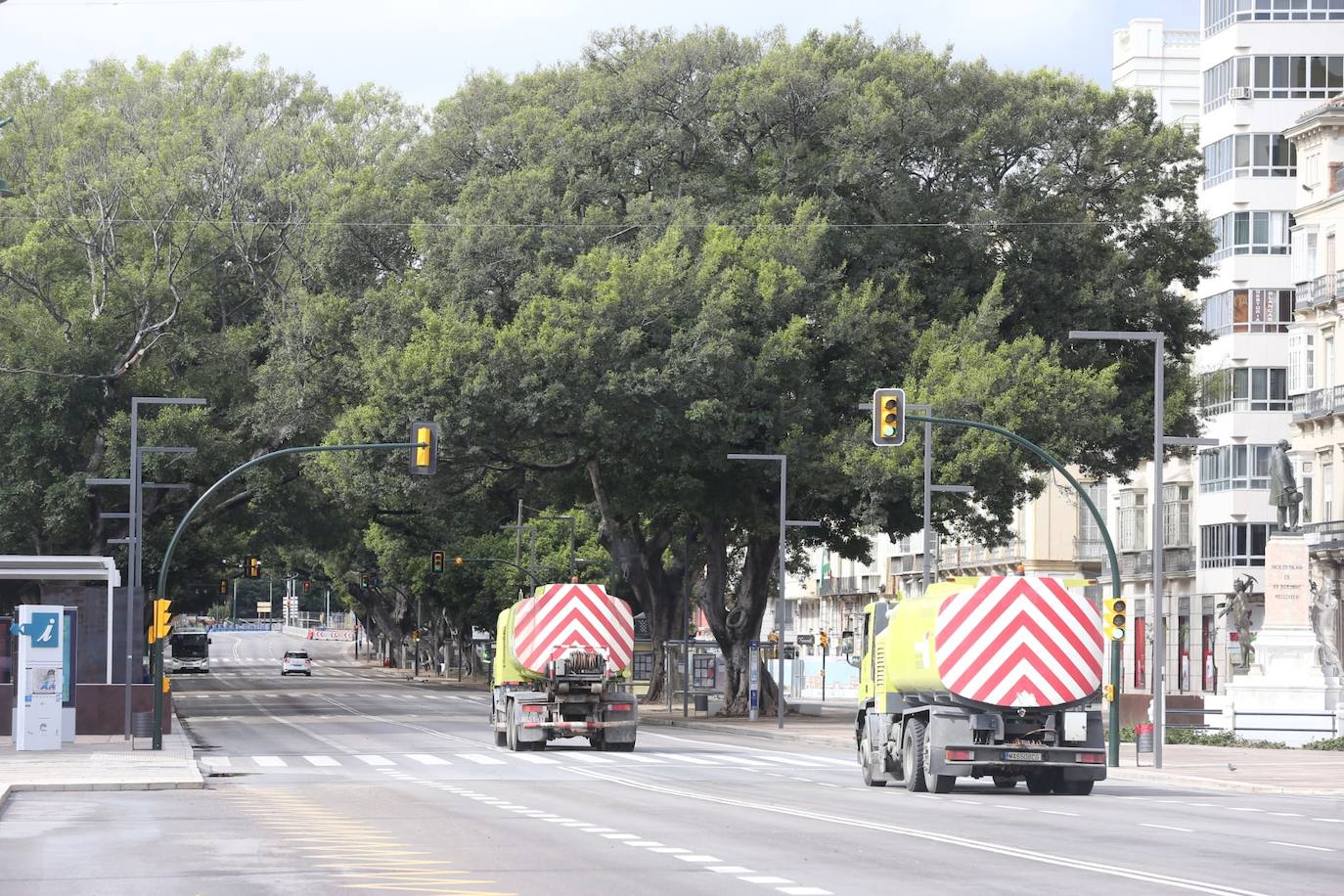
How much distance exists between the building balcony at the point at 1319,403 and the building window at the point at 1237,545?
29.0ft

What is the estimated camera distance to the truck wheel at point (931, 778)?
27.9m

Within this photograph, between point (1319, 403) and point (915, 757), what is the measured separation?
44.6 metres

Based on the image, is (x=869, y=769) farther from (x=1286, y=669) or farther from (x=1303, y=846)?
A: (x=1286, y=669)

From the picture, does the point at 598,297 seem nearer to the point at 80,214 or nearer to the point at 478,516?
the point at 80,214

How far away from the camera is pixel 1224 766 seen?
123ft

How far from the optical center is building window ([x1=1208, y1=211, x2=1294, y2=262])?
80562 mm

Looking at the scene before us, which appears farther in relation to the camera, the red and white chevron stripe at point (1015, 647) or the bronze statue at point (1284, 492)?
the bronze statue at point (1284, 492)

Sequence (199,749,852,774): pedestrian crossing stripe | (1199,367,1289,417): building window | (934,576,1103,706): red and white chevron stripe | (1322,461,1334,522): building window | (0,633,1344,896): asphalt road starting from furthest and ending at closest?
(1199,367,1289,417): building window < (1322,461,1334,522): building window < (199,749,852,774): pedestrian crossing stripe < (934,576,1103,706): red and white chevron stripe < (0,633,1344,896): asphalt road

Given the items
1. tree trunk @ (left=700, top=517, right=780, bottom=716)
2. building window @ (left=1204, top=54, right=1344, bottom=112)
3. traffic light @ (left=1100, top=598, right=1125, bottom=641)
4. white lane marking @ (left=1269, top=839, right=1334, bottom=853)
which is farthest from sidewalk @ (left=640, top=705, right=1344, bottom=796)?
building window @ (left=1204, top=54, right=1344, bottom=112)

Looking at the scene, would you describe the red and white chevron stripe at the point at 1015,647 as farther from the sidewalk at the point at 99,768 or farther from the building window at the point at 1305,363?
the building window at the point at 1305,363

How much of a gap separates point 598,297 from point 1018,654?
2622 cm

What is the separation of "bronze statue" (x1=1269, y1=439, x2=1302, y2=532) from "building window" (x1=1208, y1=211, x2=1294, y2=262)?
105 ft

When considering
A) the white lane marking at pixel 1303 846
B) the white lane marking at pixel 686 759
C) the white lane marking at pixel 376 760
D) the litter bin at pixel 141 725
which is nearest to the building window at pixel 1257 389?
the white lane marking at pixel 686 759

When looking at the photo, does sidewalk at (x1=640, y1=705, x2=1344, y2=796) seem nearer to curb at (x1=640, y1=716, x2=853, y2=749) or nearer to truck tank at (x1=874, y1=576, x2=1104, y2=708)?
curb at (x1=640, y1=716, x2=853, y2=749)
